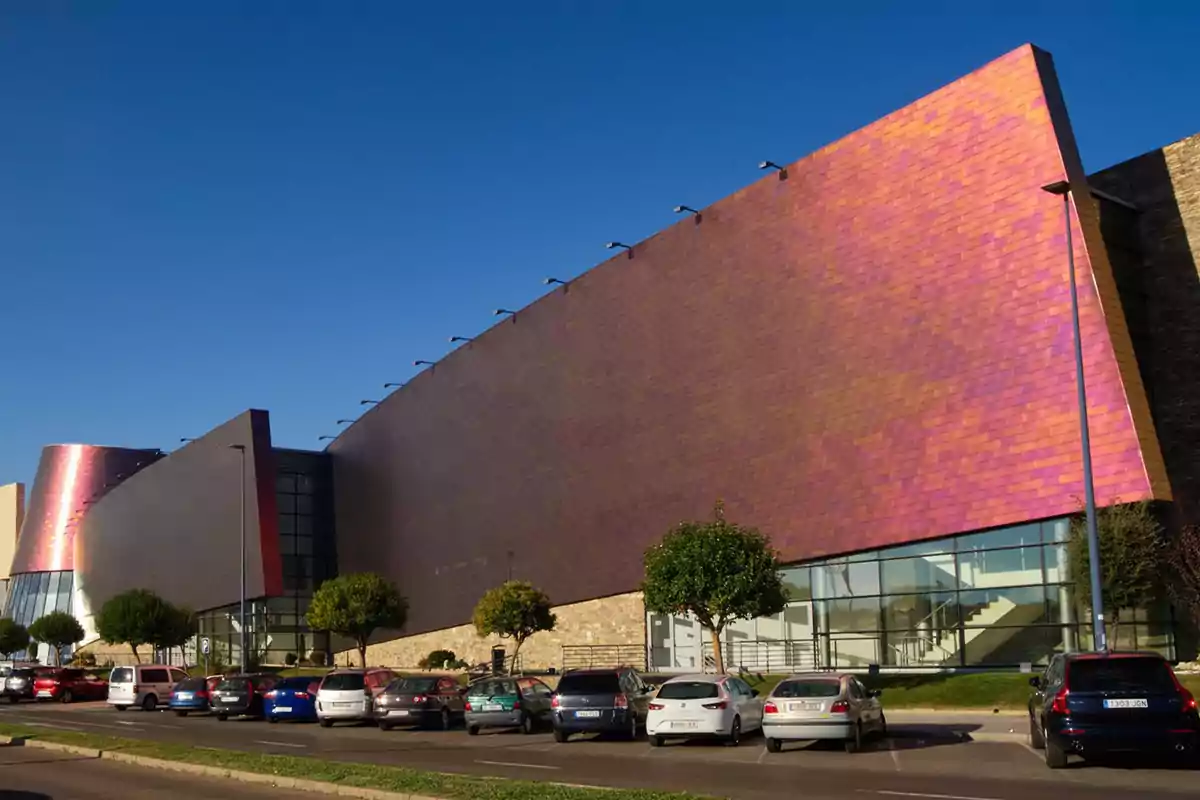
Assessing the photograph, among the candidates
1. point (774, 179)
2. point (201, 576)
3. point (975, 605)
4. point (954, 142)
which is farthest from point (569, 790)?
point (201, 576)

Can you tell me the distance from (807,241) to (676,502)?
1168cm

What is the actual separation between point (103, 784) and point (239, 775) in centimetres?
195

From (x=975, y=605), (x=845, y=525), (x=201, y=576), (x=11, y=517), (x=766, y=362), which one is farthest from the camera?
(x=11, y=517)

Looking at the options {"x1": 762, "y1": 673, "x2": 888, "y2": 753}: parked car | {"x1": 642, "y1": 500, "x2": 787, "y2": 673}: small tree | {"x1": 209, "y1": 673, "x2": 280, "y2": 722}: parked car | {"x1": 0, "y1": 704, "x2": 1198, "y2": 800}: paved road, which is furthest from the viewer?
{"x1": 209, "y1": 673, "x2": 280, "y2": 722}: parked car

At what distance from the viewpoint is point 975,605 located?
→ 3716 cm

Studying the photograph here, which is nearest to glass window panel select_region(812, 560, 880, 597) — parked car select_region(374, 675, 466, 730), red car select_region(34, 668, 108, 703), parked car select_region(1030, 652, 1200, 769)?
parked car select_region(374, 675, 466, 730)

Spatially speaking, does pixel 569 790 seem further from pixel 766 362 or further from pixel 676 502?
pixel 676 502

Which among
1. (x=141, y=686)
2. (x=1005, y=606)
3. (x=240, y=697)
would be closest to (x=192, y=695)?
(x=141, y=686)

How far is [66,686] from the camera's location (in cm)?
5141

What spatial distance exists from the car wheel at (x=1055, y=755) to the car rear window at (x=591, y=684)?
10341 mm

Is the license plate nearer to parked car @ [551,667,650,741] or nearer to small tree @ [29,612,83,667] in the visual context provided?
parked car @ [551,667,650,741]

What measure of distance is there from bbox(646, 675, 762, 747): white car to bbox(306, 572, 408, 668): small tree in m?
33.2

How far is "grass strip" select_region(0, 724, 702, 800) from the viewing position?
13.9 meters

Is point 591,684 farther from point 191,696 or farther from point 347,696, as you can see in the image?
point 191,696
